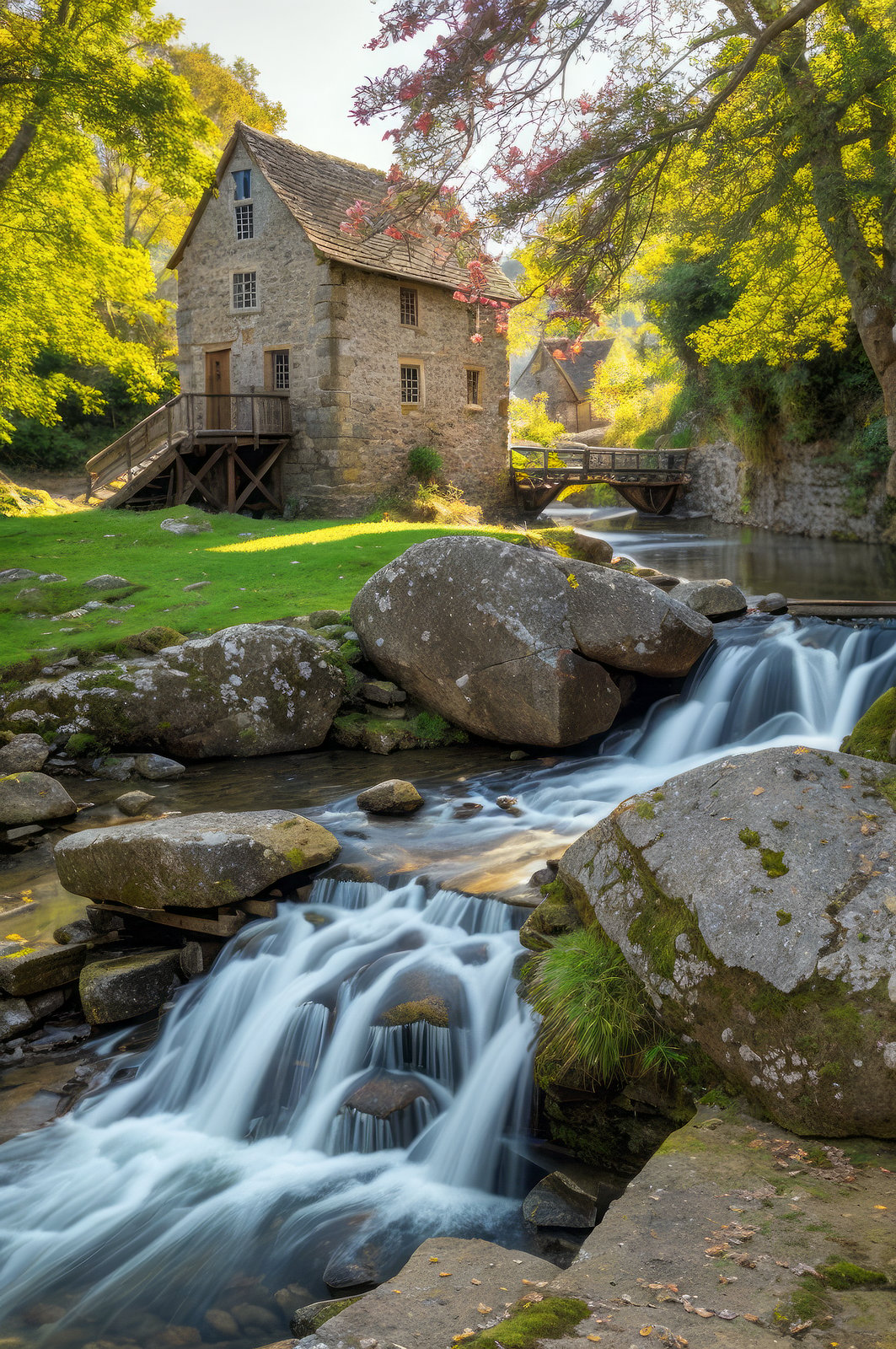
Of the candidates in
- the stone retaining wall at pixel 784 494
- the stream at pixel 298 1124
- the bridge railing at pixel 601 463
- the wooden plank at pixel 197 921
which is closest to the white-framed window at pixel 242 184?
the bridge railing at pixel 601 463

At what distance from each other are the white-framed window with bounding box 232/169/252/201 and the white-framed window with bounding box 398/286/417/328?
4.58 metres

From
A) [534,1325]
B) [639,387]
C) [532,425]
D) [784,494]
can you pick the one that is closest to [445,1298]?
[534,1325]

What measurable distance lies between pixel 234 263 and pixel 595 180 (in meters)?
21.4

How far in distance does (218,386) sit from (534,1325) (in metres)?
27.0

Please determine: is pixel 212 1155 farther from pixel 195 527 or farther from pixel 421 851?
pixel 195 527

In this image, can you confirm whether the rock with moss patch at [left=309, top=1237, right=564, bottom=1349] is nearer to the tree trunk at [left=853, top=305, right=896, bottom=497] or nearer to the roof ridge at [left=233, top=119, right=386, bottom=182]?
the tree trunk at [left=853, top=305, right=896, bottom=497]

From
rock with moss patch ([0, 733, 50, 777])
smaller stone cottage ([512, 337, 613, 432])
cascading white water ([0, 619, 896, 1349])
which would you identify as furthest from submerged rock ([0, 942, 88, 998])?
smaller stone cottage ([512, 337, 613, 432])

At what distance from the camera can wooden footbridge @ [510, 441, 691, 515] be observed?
1241 inches

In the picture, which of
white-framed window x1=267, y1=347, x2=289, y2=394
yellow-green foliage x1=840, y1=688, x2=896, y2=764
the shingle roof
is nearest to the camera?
yellow-green foliage x1=840, y1=688, x2=896, y2=764

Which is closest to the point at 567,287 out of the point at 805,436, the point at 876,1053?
the point at 876,1053

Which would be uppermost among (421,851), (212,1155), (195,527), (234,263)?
(234,263)

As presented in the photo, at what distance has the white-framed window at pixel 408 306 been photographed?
1026 inches

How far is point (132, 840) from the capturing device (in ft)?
21.6

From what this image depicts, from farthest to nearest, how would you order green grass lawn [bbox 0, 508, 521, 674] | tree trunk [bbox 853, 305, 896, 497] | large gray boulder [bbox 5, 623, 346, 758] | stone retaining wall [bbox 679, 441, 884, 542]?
stone retaining wall [bbox 679, 441, 884, 542], green grass lawn [bbox 0, 508, 521, 674], large gray boulder [bbox 5, 623, 346, 758], tree trunk [bbox 853, 305, 896, 497]
